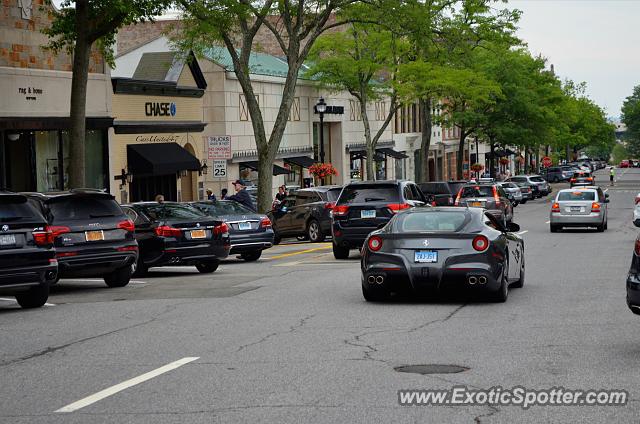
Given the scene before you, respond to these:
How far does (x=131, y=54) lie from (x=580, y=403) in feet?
162

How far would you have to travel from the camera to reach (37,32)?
118ft

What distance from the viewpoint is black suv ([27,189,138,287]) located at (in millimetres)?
19281

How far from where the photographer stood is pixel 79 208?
19781mm

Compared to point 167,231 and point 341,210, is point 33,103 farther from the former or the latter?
point 167,231

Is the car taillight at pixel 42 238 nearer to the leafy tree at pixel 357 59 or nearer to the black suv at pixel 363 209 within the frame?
the black suv at pixel 363 209

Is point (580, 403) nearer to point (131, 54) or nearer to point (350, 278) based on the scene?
point (350, 278)

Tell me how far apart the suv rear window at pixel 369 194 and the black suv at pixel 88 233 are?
7433 mm

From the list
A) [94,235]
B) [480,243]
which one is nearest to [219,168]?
[94,235]

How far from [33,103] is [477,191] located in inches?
621

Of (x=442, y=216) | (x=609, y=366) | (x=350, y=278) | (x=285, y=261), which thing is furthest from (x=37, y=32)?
(x=609, y=366)

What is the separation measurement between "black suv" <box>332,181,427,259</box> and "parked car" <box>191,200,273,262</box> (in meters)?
1.97

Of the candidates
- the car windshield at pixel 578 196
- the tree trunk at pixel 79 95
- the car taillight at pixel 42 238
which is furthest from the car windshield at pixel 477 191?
the car taillight at pixel 42 238

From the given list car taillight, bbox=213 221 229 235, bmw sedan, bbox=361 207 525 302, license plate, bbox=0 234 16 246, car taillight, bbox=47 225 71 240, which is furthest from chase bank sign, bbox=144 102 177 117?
bmw sedan, bbox=361 207 525 302

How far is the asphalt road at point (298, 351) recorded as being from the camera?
8523mm
